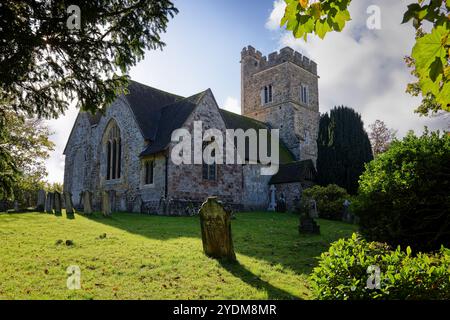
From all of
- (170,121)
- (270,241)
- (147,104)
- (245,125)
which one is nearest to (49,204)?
(170,121)

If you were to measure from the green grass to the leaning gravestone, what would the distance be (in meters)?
0.32

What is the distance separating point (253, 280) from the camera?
22.0 ft

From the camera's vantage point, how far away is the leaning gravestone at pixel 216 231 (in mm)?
8133

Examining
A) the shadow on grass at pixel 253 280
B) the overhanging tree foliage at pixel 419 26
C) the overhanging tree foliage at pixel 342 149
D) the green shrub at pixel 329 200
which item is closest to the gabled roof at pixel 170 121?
Result: the green shrub at pixel 329 200

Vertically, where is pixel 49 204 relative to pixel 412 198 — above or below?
below

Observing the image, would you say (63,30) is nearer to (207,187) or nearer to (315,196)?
(207,187)

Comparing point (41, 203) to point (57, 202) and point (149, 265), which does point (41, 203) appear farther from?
point (149, 265)

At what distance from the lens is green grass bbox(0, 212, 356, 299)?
19.2 feet

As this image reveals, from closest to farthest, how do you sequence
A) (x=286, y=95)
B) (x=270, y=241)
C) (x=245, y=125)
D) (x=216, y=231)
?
(x=216, y=231) < (x=270, y=241) < (x=245, y=125) < (x=286, y=95)

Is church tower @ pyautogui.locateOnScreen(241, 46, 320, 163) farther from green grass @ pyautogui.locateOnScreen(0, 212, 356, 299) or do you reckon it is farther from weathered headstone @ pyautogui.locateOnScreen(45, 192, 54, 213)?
green grass @ pyautogui.locateOnScreen(0, 212, 356, 299)

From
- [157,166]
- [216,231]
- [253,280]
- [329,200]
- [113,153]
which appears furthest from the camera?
[113,153]

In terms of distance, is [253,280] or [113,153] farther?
[113,153]

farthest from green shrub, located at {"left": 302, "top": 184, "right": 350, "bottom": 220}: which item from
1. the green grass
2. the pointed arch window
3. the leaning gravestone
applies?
the pointed arch window

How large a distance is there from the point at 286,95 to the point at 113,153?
781 inches
